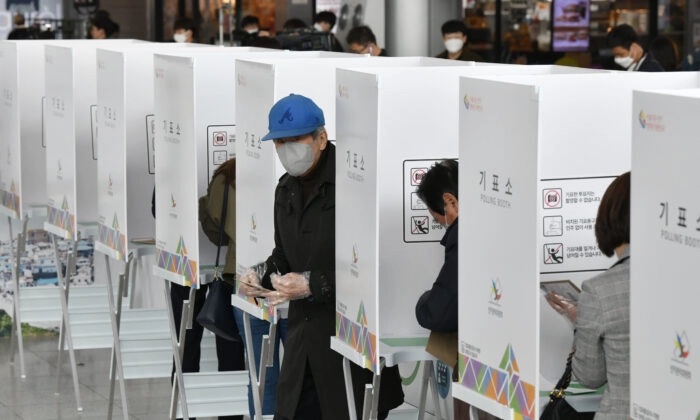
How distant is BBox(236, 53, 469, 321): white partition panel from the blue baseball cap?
0.44 metres

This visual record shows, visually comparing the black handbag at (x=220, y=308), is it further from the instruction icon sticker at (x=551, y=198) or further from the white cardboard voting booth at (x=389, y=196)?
the instruction icon sticker at (x=551, y=198)

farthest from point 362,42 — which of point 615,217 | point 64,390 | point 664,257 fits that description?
point 664,257

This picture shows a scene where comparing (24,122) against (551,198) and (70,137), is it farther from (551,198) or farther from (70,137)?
(551,198)

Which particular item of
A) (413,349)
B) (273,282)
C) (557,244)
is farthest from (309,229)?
(557,244)

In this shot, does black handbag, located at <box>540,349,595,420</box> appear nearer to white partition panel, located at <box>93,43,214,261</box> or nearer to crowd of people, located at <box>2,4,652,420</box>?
crowd of people, located at <box>2,4,652,420</box>

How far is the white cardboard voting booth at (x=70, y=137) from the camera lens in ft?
22.5

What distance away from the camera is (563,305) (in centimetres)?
372

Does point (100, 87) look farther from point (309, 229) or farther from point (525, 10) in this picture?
point (525, 10)

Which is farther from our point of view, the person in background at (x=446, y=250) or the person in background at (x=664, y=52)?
the person in background at (x=664, y=52)

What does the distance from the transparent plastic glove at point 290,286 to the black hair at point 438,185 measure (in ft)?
1.96

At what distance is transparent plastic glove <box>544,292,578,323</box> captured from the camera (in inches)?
145

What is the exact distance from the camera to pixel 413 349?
4.34 m

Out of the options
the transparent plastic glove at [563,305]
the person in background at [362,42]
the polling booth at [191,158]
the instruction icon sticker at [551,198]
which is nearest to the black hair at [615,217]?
the transparent plastic glove at [563,305]

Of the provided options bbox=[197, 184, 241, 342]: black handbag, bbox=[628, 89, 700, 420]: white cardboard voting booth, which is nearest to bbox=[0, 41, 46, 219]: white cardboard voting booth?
bbox=[197, 184, 241, 342]: black handbag
